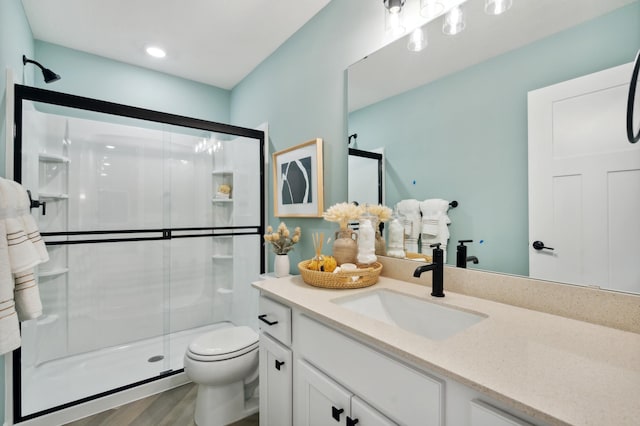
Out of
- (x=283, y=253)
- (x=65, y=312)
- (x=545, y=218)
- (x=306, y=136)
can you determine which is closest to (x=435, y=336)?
(x=545, y=218)

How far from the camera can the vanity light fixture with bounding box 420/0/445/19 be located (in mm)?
1301

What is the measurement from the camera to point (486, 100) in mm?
1177

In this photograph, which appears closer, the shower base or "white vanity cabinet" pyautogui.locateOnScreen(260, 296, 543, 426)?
"white vanity cabinet" pyautogui.locateOnScreen(260, 296, 543, 426)

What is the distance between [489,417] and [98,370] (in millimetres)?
2540

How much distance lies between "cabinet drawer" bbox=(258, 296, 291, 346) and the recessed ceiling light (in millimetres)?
2301

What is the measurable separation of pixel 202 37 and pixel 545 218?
8.29ft

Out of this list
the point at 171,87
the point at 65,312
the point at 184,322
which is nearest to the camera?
the point at 65,312

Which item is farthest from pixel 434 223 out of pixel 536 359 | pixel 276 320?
pixel 276 320

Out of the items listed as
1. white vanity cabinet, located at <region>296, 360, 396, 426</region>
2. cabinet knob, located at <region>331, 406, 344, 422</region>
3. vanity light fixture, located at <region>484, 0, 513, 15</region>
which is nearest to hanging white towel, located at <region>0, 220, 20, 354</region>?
white vanity cabinet, located at <region>296, 360, 396, 426</region>

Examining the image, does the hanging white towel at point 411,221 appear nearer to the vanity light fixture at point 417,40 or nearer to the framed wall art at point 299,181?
the framed wall art at point 299,181

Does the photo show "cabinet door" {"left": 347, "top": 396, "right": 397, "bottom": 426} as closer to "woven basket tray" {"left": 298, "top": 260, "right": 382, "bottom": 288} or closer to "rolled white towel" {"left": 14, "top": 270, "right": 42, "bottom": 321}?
"woven basket tray" {"left": 298, "top": 260, "right": 382, "bottom": 288}

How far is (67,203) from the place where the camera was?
1.95 metres

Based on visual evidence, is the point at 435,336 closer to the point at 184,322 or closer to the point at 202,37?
the point at 184,322

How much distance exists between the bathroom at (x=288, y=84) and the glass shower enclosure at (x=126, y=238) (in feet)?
1.02
